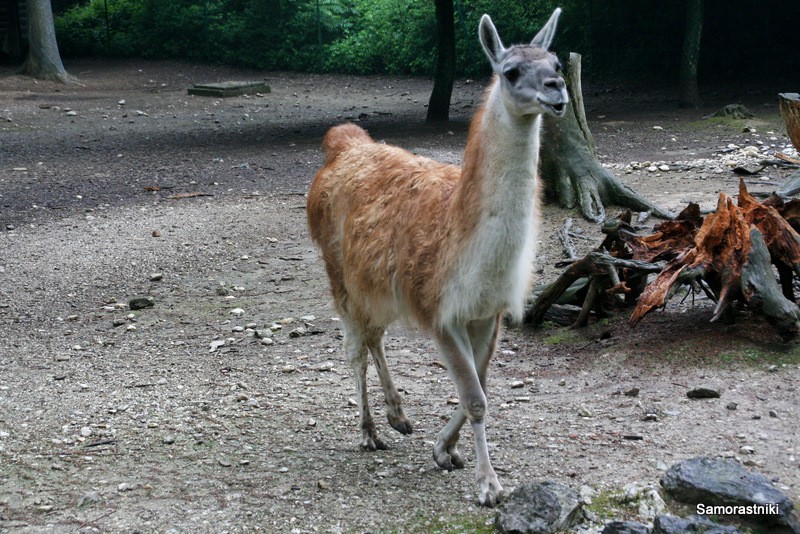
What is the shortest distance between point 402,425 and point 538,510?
1.23 metres

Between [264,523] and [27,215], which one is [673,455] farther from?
[27,215]

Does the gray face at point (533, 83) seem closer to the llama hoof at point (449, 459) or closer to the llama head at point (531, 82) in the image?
the llama head at point (531, 82)

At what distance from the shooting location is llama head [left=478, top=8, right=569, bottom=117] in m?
3.72

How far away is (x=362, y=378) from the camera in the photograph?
4855mm

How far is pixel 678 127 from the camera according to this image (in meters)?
14.9

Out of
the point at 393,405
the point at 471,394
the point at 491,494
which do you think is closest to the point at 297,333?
the point at 393,405

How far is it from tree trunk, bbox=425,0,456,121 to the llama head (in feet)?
40.3

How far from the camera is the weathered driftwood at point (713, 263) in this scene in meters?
5.30

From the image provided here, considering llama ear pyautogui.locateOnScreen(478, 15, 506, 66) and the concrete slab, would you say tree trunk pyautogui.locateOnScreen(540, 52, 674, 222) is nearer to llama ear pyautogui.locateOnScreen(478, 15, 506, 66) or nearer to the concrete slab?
llama ear pyautogui.locateOnScreen(478, 15, 506, 66)

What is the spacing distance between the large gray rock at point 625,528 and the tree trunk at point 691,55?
1455cm

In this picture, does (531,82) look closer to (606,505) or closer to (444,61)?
(606,505)

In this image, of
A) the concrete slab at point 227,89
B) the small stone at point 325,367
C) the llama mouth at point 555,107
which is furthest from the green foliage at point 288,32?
the llama mouth at point 555,107

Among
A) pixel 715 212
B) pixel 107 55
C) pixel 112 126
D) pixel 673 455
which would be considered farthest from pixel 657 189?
pixel 107 55

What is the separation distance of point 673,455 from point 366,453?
4.98 ft
